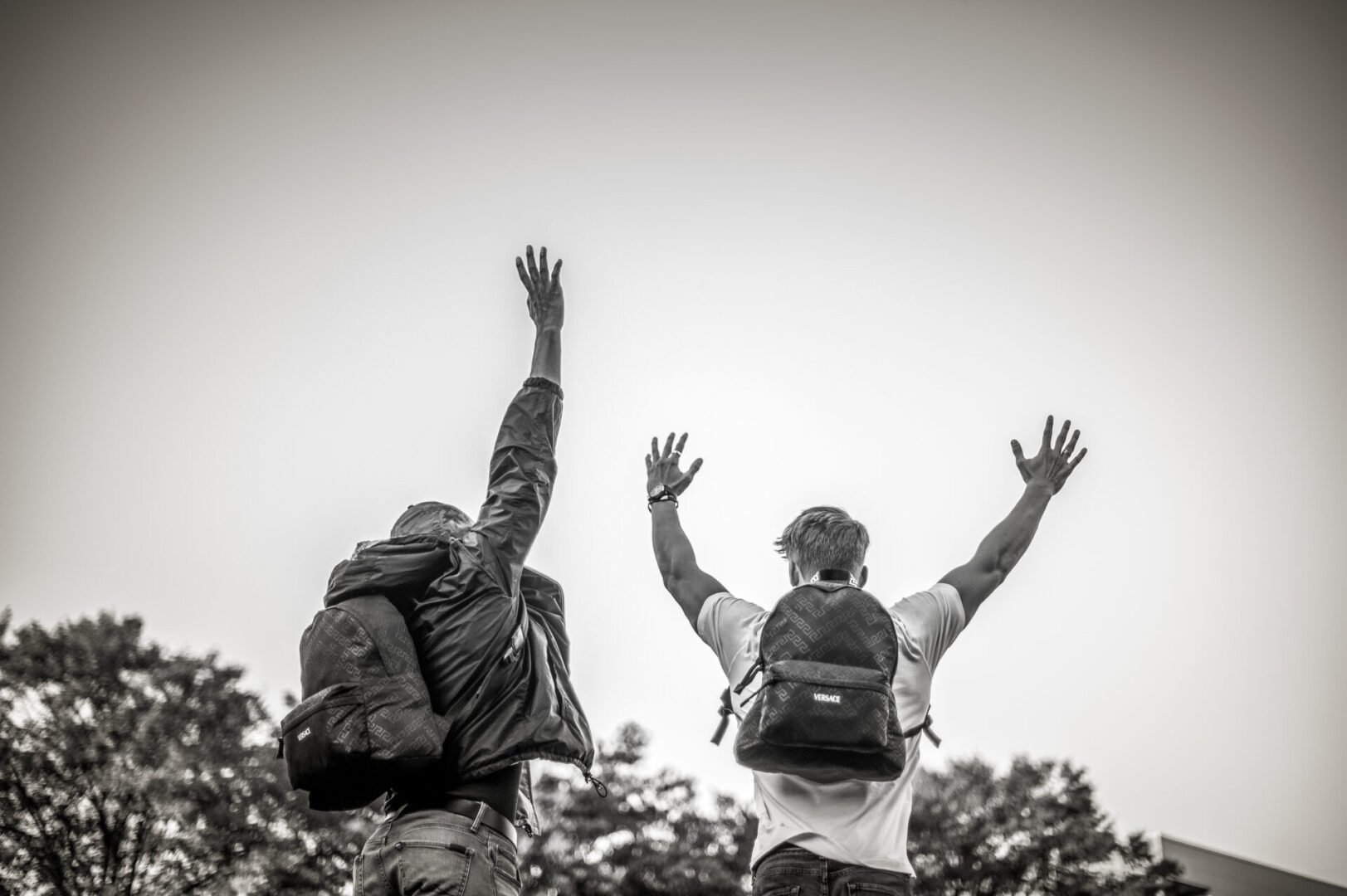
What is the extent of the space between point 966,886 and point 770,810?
19.7 meters

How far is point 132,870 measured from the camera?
15.2 metres

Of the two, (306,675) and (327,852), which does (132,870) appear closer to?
(327,852)

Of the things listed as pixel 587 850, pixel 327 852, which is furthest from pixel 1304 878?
pixel 327 852

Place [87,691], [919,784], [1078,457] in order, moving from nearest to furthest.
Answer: [1078,457] → [87,691] → [919,784]

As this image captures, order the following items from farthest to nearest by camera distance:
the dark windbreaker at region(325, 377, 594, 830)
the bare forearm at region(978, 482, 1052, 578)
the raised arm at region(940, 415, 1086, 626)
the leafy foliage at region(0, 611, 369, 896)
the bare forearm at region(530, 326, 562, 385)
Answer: the leafy foliage at region(0, 611, 369, 896), the bare forearm at region(530, 326, 562, 385), the bare forearm at region(978, 482, 1052, 578), the raised arm at region(940, 415, 1086, 626), the dark windbreaker at region(325, 377, 594, 830)

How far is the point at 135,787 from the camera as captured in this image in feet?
50.9

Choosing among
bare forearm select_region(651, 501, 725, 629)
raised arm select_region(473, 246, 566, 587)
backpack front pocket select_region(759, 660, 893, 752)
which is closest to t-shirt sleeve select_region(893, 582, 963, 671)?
backpack front pocket select_region(759, 660, 893, 752)

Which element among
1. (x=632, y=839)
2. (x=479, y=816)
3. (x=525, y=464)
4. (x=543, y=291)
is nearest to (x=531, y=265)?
(x=543, y=291)

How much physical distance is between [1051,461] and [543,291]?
2.73 metres

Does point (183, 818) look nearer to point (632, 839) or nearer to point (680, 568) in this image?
point (632, 839)

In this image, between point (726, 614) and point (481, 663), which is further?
point (726, 614)

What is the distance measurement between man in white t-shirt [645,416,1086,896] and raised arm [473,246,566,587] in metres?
0.70

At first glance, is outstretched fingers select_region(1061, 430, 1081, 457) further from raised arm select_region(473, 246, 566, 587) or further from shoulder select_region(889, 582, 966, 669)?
raised arm select_region(473, 246, 566, 587)

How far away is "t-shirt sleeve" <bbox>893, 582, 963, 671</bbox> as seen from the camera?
11.5 ft
